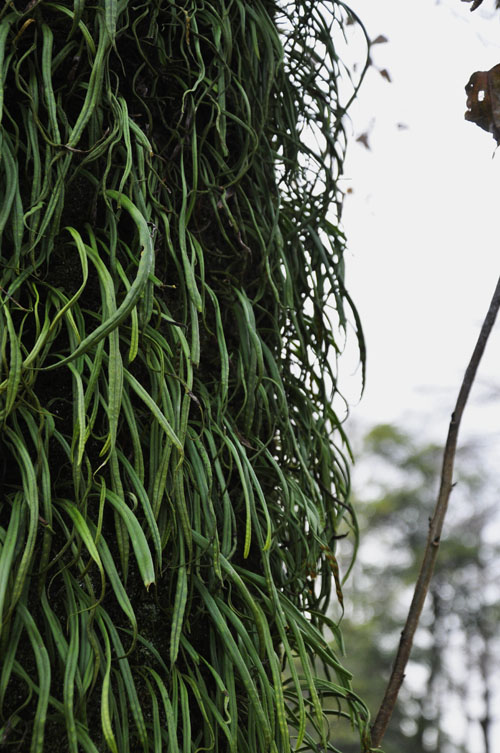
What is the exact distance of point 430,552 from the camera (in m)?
0.67

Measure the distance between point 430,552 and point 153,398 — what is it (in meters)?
0.32

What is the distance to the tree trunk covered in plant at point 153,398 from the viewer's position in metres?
0.46

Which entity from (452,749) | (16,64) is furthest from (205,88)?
(452,749)

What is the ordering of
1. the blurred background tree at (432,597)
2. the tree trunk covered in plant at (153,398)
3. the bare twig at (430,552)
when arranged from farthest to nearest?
1. the blurred background tree at (432,597)
2. the bare twig at (430,552)
3. the tree trunk covered in plant at (153,398)

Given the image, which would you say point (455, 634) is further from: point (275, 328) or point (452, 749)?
point (275, 328)

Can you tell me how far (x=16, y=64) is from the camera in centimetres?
54

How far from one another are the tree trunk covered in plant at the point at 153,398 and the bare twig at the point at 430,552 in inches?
2.4

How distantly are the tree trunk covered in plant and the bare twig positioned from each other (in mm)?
60

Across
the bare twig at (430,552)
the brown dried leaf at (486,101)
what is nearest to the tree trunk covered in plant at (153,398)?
the bare twig at (430,552)

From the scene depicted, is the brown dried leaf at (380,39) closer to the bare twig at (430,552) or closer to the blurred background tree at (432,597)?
the bare twig at (430,552)

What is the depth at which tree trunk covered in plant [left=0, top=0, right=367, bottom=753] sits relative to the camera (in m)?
0.46

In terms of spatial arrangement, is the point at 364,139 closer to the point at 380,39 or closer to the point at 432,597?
the point at 380,39

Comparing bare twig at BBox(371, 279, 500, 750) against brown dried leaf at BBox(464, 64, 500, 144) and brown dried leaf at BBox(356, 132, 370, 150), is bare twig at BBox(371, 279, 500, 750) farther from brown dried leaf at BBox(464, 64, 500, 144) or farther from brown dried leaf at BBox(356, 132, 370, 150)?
brown dried leaf at BBox(356, 132, 370, 150)

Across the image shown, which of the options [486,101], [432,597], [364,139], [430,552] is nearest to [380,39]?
[364,139]
